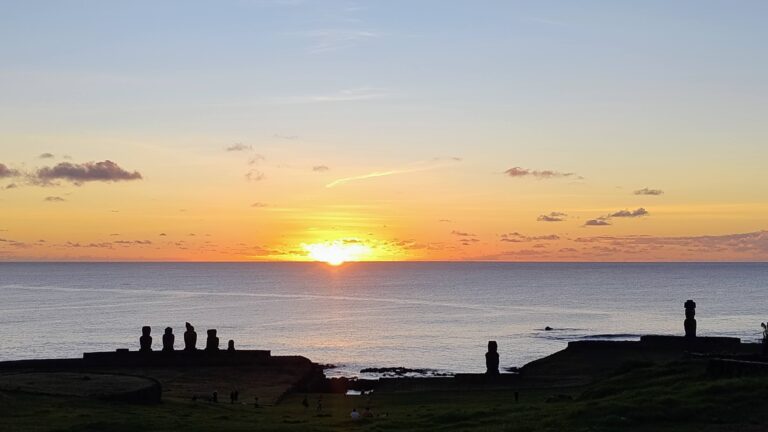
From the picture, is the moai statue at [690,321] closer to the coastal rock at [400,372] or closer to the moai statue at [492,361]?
the moai statue at [492,361]

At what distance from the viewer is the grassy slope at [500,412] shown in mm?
30438

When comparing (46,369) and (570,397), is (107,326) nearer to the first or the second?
(46,369)

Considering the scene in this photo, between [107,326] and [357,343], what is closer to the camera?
[357,343]

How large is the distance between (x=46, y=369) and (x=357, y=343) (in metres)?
68.1

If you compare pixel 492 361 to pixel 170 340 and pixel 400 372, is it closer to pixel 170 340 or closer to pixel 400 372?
pixel 170 340

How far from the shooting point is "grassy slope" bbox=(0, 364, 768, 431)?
30.4 meters

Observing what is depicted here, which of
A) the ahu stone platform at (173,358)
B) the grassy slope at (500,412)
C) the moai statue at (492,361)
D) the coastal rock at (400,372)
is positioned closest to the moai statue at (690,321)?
the moai statue at (492,361)

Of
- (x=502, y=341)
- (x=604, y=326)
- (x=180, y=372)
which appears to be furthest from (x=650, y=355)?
(x=604, y=326)

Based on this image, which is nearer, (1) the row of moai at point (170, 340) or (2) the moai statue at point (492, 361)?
(2) the moai statue at point (492, 361)

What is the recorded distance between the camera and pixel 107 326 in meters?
143

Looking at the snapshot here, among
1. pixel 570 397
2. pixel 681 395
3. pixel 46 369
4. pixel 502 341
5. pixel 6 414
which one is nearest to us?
pixel 681 395

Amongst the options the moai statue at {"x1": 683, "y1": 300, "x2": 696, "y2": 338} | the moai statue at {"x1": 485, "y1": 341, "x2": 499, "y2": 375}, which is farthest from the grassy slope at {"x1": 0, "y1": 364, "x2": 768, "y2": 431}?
the moai statue at {"x1": 683, "y1": 300, "x2": 696, "y2": 338}

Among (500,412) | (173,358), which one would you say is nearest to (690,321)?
(500,412)

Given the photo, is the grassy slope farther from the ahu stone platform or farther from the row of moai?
the row of moai
